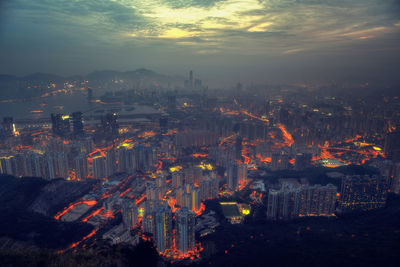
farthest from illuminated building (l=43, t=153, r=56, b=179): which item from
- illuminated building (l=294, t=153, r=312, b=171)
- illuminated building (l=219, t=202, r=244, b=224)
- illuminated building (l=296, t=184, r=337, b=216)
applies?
illuminated building (l=294, t=153, r=312, b=171)

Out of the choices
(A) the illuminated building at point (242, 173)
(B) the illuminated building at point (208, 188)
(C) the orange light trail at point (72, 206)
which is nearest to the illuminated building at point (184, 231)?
(B) the illuminated building at point (208, 188)

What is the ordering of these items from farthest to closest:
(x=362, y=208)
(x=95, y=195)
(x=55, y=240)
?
1. (x=95, y=195)
2. (x=362, y=208)
3. (x=55, y=240)

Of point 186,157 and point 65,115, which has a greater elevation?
point 65,115

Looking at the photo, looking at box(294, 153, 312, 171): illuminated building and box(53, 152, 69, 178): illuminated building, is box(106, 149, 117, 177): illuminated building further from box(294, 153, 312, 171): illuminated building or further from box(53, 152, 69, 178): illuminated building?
box(294, 153, 312, 171): illuminated building

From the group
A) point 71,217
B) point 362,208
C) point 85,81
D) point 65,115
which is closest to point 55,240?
point 71,217

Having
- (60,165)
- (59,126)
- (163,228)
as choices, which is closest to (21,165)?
(60,165)

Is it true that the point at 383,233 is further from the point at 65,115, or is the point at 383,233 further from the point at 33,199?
the point at 65,115
